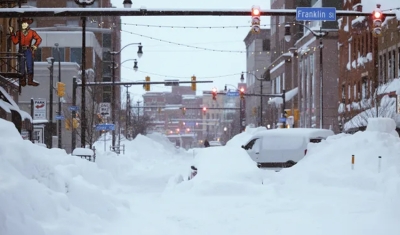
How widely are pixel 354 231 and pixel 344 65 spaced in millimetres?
49024

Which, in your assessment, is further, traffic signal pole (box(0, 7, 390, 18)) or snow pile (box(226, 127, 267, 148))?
snow pile (box(226, 127, 267, 148))

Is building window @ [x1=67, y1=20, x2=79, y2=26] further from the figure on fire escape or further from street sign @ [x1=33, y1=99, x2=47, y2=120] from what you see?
the figure on fire escape

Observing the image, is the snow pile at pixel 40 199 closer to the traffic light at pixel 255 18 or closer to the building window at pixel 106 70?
the traffic light at pixel 255 18

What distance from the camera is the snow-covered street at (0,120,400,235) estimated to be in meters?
10.4

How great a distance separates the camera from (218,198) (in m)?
15.8

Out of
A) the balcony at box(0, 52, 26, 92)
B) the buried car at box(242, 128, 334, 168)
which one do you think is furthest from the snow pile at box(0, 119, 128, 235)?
the buried car at box(242, 128, 334, 168)

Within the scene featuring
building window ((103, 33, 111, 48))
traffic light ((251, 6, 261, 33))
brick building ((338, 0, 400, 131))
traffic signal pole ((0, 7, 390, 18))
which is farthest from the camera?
building window ((103, 33, 111, 48))

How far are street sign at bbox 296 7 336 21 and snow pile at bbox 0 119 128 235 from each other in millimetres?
8507

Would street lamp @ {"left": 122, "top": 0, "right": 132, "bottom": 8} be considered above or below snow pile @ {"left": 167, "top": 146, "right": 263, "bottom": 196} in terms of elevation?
above

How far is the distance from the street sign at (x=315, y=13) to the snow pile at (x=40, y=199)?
851cm

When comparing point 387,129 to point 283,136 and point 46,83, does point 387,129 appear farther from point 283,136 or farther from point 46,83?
point 46,83

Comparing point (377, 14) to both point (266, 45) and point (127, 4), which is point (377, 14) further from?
point (266, 45)

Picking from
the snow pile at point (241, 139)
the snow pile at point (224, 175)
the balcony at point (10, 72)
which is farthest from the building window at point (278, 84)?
the snow pile at point (224, 175)

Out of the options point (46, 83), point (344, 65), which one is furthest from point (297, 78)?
point (46, 83)
